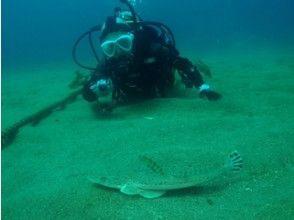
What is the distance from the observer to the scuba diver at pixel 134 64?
7113mm

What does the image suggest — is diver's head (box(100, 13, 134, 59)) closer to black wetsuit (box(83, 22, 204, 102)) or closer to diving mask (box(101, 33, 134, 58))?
diving mask (box(101, 33, 134, 58))

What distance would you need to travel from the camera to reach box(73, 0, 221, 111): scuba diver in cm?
711

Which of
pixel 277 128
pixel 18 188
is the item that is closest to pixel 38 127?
pixel 18 188

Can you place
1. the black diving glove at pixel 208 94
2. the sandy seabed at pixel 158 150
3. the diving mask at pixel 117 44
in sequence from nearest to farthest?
the sandy seabed at pixel 158 150 < the diving mask at pixel 117 44 < the black diving glove at pixel 208 94

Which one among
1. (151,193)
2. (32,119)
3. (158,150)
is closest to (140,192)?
(151,193)

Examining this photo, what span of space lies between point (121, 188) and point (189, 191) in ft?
2.33

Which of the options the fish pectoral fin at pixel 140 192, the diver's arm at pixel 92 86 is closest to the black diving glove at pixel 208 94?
the diver's arm at pixel 92 86

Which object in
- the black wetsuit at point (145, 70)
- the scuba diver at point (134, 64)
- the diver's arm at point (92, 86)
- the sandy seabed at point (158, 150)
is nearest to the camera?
the sandy seabed at point (158, 150)

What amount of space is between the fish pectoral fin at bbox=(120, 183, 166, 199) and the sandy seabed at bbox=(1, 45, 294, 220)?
6 cm

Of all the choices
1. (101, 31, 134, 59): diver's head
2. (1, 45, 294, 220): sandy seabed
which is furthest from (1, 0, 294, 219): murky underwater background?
(101, 31, 134, 59): diver's head

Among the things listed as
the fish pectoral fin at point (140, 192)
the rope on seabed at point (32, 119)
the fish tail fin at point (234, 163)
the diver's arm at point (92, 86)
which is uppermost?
the fish tail fin at point (234, 163)

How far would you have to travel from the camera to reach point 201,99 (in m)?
7.66

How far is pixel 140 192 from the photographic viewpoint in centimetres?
389

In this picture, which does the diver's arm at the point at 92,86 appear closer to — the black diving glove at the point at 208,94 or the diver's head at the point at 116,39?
the diver's head at the point at 116,39
